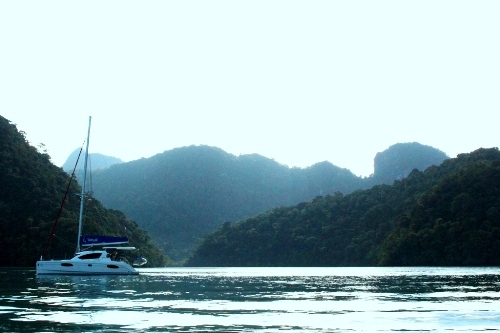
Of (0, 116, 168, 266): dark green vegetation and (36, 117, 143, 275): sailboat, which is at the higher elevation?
(0, 116, 168, 266): dark green vegetation

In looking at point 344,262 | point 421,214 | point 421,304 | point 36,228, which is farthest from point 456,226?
point 421,304

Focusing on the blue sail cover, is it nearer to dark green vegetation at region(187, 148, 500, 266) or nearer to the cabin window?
the cabin window

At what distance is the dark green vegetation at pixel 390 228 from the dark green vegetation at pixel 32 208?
47.7m

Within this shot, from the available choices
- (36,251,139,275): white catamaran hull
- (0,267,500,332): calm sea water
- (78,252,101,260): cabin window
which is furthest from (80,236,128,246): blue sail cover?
(0,267,500,332): calm sea water

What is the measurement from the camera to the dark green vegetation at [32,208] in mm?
95688

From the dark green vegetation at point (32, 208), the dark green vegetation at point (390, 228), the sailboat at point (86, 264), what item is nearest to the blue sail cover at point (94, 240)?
the sailboat at point (86, 264)

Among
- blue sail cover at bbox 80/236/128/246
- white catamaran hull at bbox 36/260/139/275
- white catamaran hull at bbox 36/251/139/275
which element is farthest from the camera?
blue sail cover at bbox 80/236/128/246

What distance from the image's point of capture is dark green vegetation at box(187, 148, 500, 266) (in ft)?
366

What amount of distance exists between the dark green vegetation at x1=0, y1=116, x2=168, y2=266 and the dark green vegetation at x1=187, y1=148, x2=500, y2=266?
4769cm

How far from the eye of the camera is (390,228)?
140 metres

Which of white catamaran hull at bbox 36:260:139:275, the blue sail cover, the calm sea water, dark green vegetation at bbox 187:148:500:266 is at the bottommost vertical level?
the calm sea water

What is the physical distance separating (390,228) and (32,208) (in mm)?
74473

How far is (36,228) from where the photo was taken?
9581 centimetres

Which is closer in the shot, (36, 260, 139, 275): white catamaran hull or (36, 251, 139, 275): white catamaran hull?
(36, 260, 139, 275): white catamaran hull
